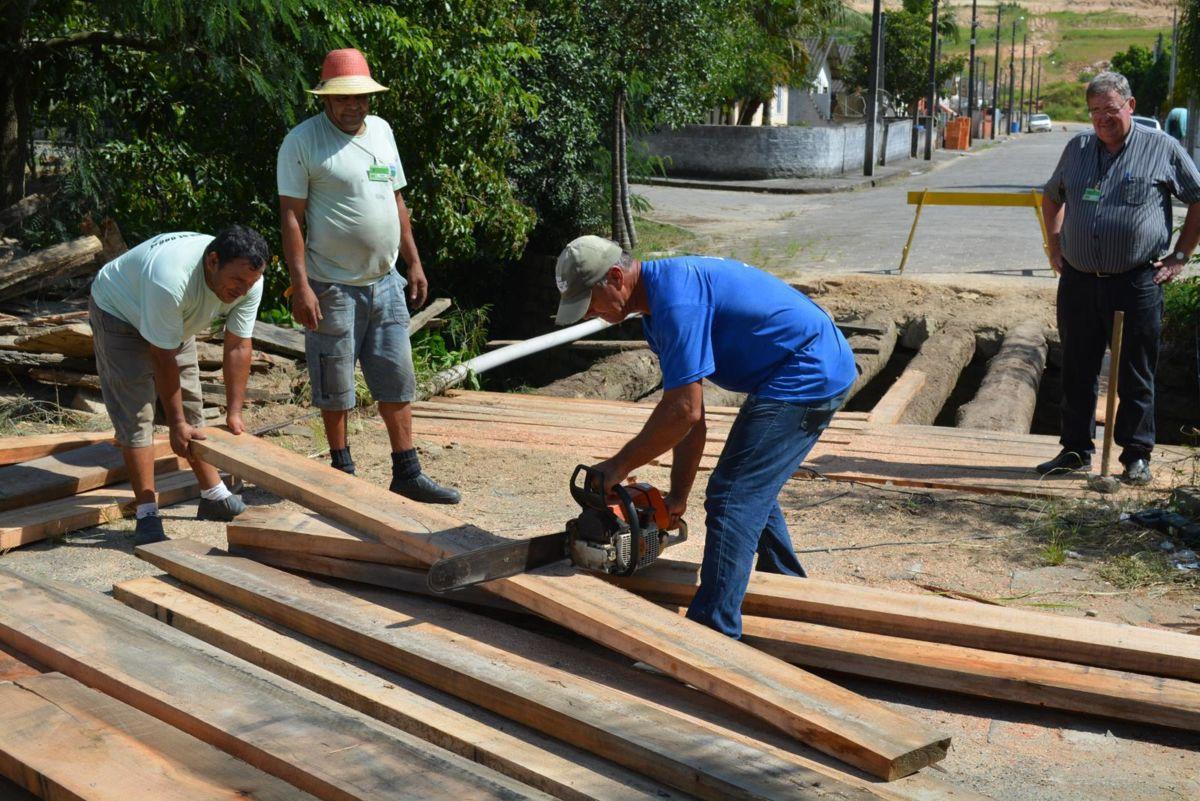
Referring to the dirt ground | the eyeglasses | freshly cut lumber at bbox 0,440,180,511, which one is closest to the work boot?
the dirt ground

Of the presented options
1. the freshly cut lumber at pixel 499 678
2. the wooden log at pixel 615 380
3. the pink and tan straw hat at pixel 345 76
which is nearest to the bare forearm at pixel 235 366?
the freshly cut lumber at pixel 499 678

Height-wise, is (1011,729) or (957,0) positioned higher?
(957,0)

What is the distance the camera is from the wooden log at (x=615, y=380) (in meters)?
10.1

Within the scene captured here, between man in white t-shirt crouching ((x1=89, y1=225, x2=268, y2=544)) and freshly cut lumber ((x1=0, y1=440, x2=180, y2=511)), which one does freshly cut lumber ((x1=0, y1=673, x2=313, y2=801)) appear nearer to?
man in white t-shirt crouching ((x1=89, y1=225, x2=268, y2=544))

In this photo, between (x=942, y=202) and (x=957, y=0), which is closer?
(x=942, y=202)

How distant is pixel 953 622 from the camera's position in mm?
3969

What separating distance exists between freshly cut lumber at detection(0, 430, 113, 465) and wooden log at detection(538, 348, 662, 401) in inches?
161

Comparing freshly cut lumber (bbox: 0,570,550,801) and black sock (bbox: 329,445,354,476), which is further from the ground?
black sock (bbox: 329,445,354,476)

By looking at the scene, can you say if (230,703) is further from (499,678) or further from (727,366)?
(727,366)

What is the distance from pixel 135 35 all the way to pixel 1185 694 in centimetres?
842

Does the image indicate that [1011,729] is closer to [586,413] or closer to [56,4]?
[586,413]

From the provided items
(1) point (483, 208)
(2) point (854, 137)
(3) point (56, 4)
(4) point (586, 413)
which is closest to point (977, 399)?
(4) point (586, 413)

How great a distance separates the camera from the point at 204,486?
5.78 meters

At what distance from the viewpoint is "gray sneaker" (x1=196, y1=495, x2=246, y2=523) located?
5.79 meters
